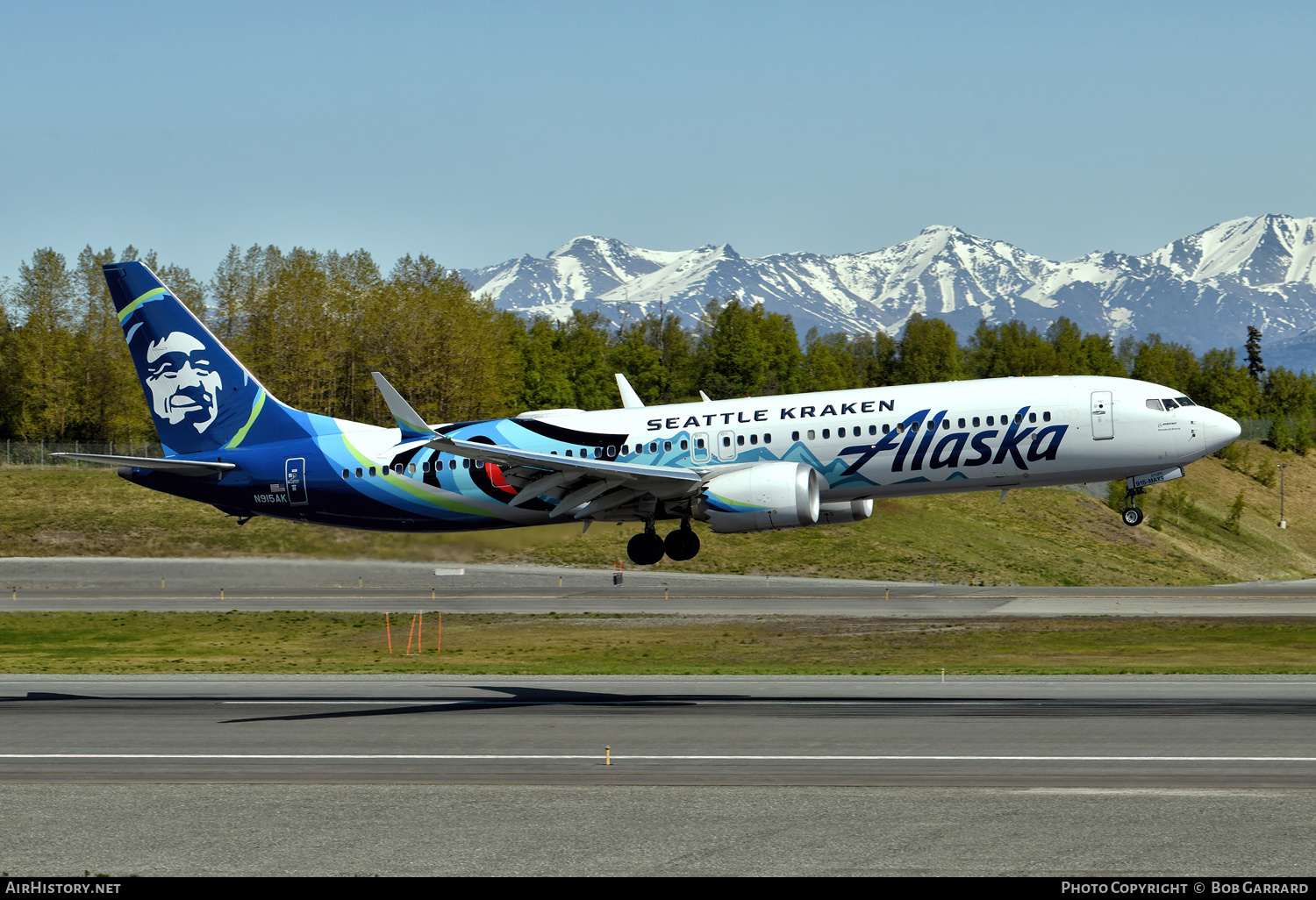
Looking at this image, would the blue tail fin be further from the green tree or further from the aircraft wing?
the green tree

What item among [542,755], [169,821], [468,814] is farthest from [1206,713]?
[169,821]

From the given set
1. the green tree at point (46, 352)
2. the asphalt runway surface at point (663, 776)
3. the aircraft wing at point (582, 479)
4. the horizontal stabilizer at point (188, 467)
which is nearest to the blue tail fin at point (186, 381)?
the horizontal stabilizer at point (188, 467)

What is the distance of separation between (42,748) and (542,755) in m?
13.0

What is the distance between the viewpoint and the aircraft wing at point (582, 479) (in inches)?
1641

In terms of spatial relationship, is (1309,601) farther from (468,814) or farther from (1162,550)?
(468,814)

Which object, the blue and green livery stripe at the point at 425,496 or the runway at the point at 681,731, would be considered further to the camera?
the blue and green livery stripe at the point at 425,496

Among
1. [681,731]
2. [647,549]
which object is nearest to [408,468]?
[647,549]

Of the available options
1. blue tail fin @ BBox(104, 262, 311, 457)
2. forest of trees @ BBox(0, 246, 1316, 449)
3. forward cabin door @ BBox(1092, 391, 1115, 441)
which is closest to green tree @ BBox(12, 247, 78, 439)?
forest of trees @ BBox(0, 246, 1316, 449)

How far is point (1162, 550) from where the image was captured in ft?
454

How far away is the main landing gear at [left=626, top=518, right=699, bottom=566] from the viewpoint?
4309cm

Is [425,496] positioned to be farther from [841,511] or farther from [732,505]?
[841,511]

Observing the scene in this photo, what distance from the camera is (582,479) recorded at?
43.3 meters

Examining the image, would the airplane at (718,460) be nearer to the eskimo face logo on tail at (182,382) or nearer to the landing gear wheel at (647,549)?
the landing gear wheel at (647,549)

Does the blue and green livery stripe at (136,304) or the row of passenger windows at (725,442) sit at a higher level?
the blue and green livery stripe at (136,304)
